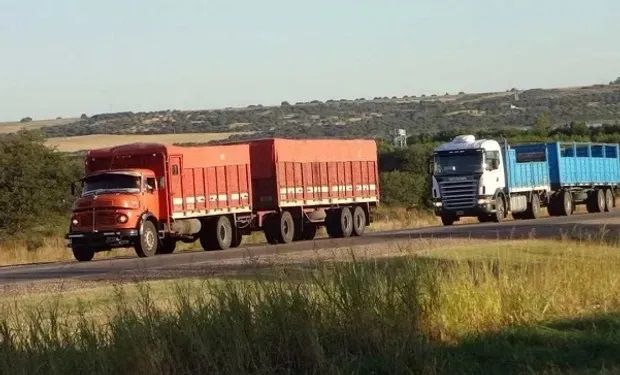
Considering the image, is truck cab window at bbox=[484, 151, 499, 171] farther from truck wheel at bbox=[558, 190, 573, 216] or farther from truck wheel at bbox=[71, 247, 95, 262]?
truck wheel at bbox=[71, 247, 95, 262]

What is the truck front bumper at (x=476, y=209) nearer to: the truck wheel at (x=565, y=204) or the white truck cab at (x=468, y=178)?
the white truck cab at (x=468, y=178)

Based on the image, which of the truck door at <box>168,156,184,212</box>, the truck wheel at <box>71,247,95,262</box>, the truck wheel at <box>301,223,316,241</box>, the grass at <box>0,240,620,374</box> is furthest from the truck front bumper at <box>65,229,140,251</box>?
the grass at <box>0,240,620,374</box>

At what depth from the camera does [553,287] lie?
16.7 meters

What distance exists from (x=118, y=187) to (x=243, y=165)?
17.2 feet

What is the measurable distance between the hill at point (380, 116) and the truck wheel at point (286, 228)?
252ft

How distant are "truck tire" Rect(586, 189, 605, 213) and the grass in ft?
131

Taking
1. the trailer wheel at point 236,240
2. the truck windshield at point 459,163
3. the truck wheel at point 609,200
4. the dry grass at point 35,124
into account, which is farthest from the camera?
the dry grass at point 35,124

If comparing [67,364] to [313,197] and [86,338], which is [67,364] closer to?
[86,338]

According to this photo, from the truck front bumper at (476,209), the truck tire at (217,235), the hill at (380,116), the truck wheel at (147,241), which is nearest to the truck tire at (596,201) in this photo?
the truck front bumper at (476,209)

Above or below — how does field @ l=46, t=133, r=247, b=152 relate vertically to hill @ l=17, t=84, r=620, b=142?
below

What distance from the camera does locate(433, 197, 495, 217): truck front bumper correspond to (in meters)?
45.1

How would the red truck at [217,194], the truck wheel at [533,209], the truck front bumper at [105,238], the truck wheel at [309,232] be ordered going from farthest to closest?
1. the truck wheel at [533,209]
2. the truck wheel at [309,232]
3. the red truck at [217,194]
4. the truck front bumper at [105,238]

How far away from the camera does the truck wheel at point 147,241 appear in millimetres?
34312

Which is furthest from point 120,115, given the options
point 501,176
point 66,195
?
point 501,176
